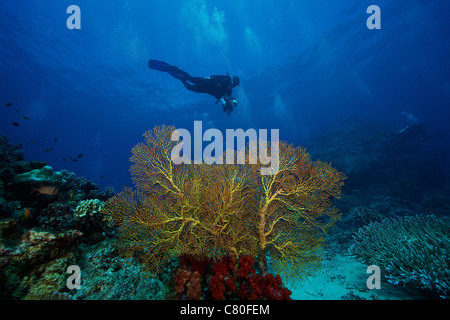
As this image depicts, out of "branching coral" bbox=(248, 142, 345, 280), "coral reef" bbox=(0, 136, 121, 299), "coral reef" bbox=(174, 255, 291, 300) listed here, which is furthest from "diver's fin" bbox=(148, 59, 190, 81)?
"coral reef" bbox=(174, 255, 291, 300)

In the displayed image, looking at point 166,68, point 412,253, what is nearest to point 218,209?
point 412,253

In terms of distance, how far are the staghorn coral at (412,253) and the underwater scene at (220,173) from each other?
38mm

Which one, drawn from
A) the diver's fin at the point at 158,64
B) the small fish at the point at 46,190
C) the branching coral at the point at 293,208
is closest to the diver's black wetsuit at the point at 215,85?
the diver's fin at the point at 158,64

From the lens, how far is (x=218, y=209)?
3.71m

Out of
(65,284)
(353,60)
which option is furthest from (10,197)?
Answer: (353,60)

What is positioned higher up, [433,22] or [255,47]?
[433,22]

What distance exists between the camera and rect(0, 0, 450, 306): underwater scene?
3418 mm

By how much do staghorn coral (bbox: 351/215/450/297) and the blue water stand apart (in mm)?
21734

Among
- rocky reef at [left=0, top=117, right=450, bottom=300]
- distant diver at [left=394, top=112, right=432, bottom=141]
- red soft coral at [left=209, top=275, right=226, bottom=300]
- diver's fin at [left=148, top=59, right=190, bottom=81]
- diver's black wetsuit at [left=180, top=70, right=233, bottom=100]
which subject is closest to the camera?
red soft coral at [left=209, top=275, right=226, bottom=300]

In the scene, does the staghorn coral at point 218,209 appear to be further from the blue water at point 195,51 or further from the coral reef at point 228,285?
the blue water at point 195,51

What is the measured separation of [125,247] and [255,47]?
32.3 meters

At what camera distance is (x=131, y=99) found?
35.5 m

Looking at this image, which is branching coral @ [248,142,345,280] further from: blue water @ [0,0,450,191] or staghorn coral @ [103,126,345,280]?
blue water @ [0,0,450,191]
